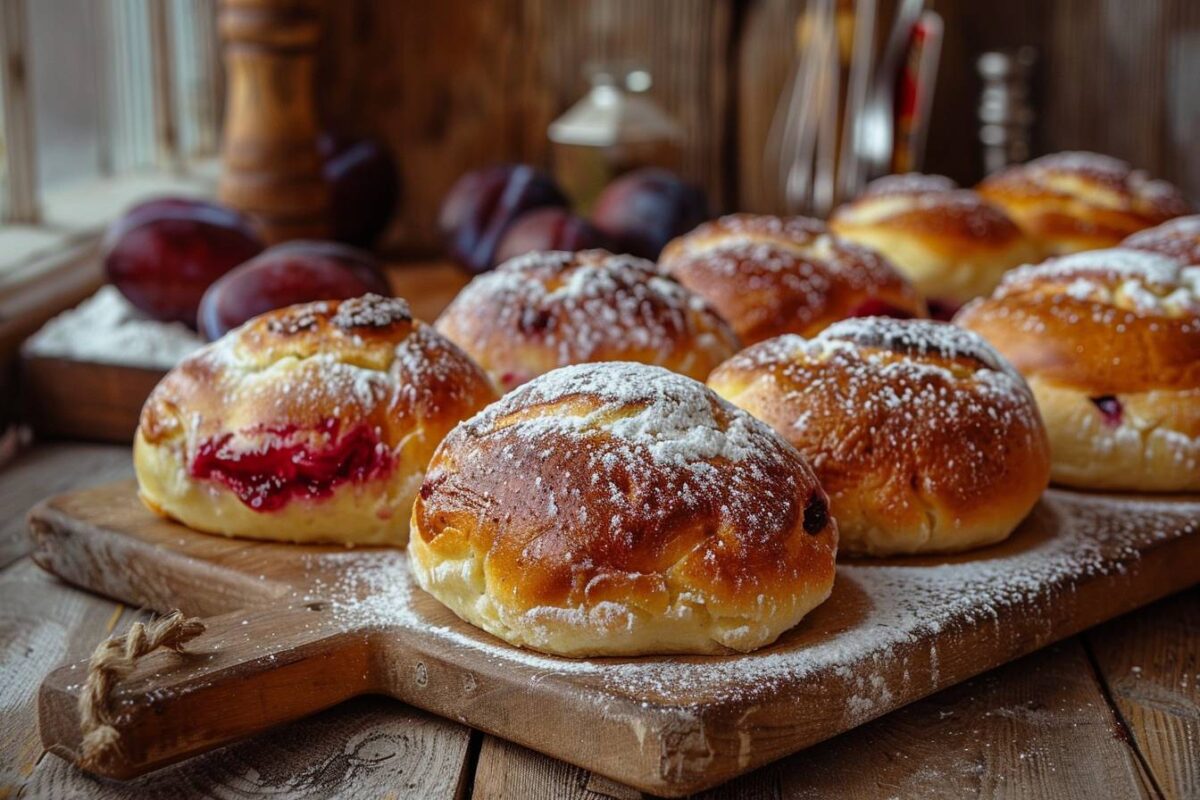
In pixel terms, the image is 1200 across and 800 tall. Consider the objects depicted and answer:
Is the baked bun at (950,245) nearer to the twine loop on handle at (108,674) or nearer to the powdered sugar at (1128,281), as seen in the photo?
the powdered sugar at (1128,281)

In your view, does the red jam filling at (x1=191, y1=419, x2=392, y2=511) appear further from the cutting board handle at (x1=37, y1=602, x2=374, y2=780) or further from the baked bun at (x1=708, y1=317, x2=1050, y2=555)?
the baked bun at (x1=708, y1=317, x2=1050, y2=555)

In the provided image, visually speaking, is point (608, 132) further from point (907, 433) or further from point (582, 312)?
point (907, 433)

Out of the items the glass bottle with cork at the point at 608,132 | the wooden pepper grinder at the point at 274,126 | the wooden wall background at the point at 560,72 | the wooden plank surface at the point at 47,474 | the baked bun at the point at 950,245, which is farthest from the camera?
the wooden wall background at the point at 560,72

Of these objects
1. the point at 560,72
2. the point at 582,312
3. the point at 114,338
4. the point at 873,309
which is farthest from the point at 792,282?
the point at 560,72

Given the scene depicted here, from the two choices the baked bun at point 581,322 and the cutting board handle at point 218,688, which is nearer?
the cutting board handle at point 218,688

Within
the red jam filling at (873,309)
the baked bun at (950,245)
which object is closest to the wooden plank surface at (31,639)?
the red jam filling at (873,309)

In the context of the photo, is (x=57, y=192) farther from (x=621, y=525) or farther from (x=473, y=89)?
(x=621, y=525)
